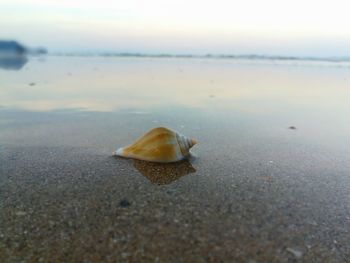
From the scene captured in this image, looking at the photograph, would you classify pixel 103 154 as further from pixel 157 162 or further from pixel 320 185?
pixel 320 185

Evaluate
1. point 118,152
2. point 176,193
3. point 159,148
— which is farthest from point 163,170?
point 118,152

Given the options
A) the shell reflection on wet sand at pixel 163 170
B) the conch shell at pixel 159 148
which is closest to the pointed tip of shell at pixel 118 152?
the conch shell at pixel 159 148

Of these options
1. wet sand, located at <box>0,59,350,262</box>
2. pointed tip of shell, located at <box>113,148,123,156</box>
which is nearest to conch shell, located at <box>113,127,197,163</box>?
pointed tip of shell, located at <box>113,148,123,156</box>

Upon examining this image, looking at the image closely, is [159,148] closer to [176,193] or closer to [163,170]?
[163,170]

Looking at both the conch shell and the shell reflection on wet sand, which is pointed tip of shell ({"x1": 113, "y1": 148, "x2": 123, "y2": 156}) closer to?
the conch shell

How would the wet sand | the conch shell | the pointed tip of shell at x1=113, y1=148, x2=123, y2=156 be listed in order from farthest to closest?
the pointed tip of shell at x1=113, y1=148, x2=123, y2=156 → the conch shell → the wet sand

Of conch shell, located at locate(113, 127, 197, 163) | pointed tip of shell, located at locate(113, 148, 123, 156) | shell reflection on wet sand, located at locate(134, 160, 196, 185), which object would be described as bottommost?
shell reflection on wet sand, located at locate(134, 160, 196, 185)
